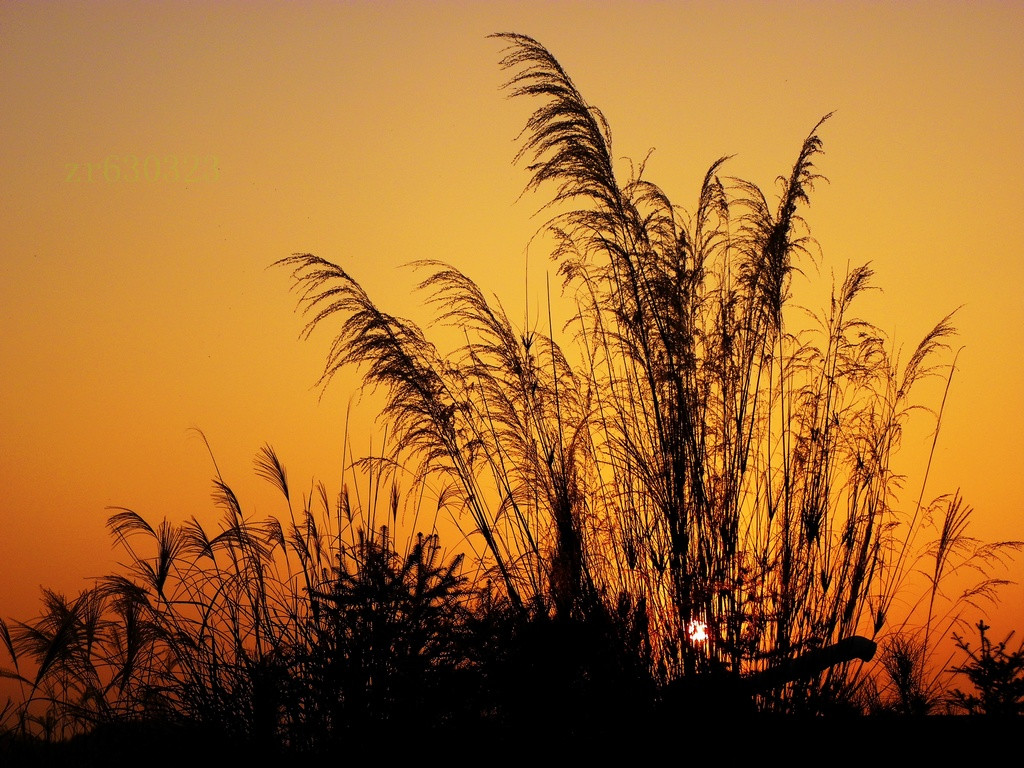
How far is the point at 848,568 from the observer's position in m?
4.84

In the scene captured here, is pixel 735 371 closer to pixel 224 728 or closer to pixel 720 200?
pixel 720 200

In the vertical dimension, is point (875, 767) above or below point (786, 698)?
below

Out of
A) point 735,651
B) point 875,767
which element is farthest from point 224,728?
point 875,767

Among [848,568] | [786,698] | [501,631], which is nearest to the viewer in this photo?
[501,631]

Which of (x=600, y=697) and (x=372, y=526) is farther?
(x=372, y=526)

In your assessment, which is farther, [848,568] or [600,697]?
[848,568]

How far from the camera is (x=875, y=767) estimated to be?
148 inches

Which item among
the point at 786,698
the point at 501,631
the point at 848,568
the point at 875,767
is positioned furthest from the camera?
the point at 848,568

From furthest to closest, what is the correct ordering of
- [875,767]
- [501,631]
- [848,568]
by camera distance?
[848,568] < [501,631] < [875,767]

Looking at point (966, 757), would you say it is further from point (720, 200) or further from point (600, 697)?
point (720, 200)

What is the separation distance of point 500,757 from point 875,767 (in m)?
1.32

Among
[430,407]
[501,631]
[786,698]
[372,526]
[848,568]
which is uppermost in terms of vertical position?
[430,407]

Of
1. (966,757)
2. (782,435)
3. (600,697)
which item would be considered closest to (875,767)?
(966,757)

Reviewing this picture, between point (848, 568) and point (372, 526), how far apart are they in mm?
2175
